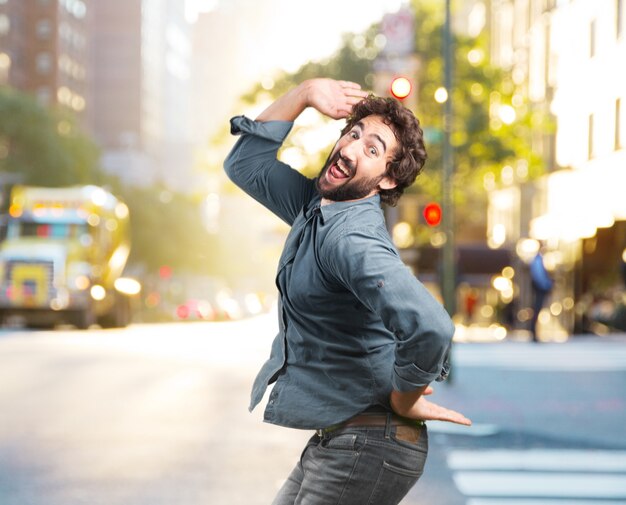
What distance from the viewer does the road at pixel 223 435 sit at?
27.5ft

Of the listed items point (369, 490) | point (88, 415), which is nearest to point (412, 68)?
point (88, 415)

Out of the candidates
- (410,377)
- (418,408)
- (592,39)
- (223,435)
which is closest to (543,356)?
(223,435)

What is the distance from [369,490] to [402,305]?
0.62 meters

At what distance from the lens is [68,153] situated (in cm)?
6444

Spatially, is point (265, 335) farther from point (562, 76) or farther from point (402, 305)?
point (402, 305)

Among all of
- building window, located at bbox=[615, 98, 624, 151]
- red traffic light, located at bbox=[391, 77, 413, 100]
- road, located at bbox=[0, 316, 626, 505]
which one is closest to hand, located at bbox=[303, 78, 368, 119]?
red traffic light, located at bbox=[391, 77, 413, 100]

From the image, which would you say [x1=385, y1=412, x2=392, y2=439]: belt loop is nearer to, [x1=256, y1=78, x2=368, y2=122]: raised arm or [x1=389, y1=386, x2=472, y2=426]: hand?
[x1=389, y1=386, x2=472, y2=426]: hand

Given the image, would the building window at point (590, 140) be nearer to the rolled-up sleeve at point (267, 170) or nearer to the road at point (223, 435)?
the road at point (223, 435)

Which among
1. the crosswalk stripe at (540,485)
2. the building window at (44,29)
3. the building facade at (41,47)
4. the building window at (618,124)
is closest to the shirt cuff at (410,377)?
the crosswalk stripe at (540,485)

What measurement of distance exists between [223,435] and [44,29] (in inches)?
3869

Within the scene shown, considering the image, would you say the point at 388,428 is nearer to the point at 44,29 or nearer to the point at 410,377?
the point at 410,377

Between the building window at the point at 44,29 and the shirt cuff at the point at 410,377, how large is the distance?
10504 centimetres

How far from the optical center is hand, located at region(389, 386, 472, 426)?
128 inches

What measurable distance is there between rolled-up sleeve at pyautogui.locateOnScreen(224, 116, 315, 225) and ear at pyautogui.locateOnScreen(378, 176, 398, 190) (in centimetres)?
36
